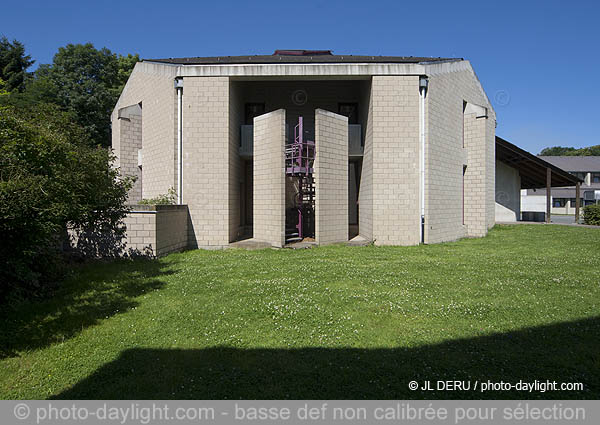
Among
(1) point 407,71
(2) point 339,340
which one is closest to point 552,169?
(1) point 407,71

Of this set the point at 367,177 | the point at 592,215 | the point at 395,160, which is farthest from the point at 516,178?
the point at 367,177

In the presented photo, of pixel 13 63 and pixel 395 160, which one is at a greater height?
pixel 13 63

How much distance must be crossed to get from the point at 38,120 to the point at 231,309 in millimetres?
6197

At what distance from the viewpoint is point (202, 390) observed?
3176 millimetres

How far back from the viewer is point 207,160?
12531mm

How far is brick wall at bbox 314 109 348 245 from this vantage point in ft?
39.5

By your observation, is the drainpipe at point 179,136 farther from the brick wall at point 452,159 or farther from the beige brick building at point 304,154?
the brick wall at point 452,159

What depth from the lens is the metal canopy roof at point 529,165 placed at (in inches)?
835

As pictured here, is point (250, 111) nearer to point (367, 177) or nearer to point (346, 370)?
point (367, 177)

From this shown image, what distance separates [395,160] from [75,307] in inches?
452

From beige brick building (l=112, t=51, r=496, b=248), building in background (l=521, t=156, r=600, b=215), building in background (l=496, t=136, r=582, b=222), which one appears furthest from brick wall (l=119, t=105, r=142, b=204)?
building in background (l=521, t=156, r=600, b=215)

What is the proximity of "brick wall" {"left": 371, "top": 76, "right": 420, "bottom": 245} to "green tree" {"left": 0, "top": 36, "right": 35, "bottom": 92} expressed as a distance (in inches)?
1023

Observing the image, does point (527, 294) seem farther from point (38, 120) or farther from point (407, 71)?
point (38, 120)

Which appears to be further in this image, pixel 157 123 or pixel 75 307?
pixel 157 123
